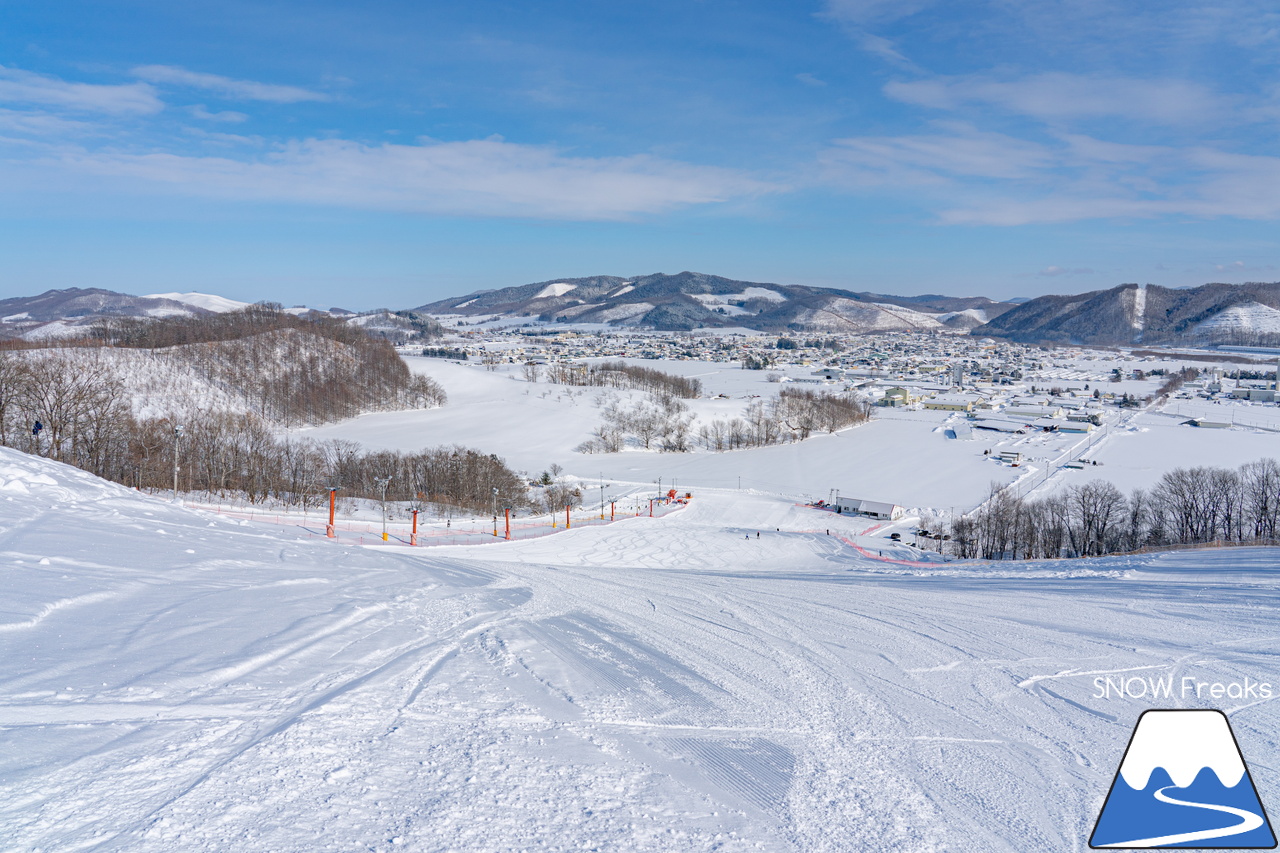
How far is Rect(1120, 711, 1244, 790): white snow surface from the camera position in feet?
10.8

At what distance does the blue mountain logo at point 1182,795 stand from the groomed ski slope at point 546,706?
0.36 m

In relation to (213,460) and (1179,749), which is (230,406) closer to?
(213,460)

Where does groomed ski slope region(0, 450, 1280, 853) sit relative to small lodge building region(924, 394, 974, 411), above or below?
below

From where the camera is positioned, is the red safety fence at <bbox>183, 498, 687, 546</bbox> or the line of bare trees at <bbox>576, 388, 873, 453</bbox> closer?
the red safety fence at <bbox>183, 498, 687, 546</bbox>

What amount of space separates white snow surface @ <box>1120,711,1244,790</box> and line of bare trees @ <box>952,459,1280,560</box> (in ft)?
66.0

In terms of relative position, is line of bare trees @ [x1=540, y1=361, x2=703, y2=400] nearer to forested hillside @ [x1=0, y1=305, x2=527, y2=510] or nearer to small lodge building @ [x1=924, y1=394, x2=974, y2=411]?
forested hillside @ [x1=0, y1=305, x2=527, y2=510]

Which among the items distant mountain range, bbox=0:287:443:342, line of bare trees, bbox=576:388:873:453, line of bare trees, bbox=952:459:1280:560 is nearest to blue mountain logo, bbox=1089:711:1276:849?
line of bare trees, bbox=952:459:1280:560

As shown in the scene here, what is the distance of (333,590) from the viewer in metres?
8.11

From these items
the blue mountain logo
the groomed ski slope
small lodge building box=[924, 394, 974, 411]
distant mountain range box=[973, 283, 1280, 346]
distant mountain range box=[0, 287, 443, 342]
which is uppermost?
distant mountain range box=[973, 283, 1280, 346]

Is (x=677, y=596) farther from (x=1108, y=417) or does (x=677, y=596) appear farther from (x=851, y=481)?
(x=1108, y=417)

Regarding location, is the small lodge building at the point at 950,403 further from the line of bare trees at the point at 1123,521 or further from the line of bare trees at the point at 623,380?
the line of bare trees at the point at 1123,521

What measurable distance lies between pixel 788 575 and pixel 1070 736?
28.6ft

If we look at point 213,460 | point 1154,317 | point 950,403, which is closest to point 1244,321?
point 1154,317

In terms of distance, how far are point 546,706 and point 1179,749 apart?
3.66m
